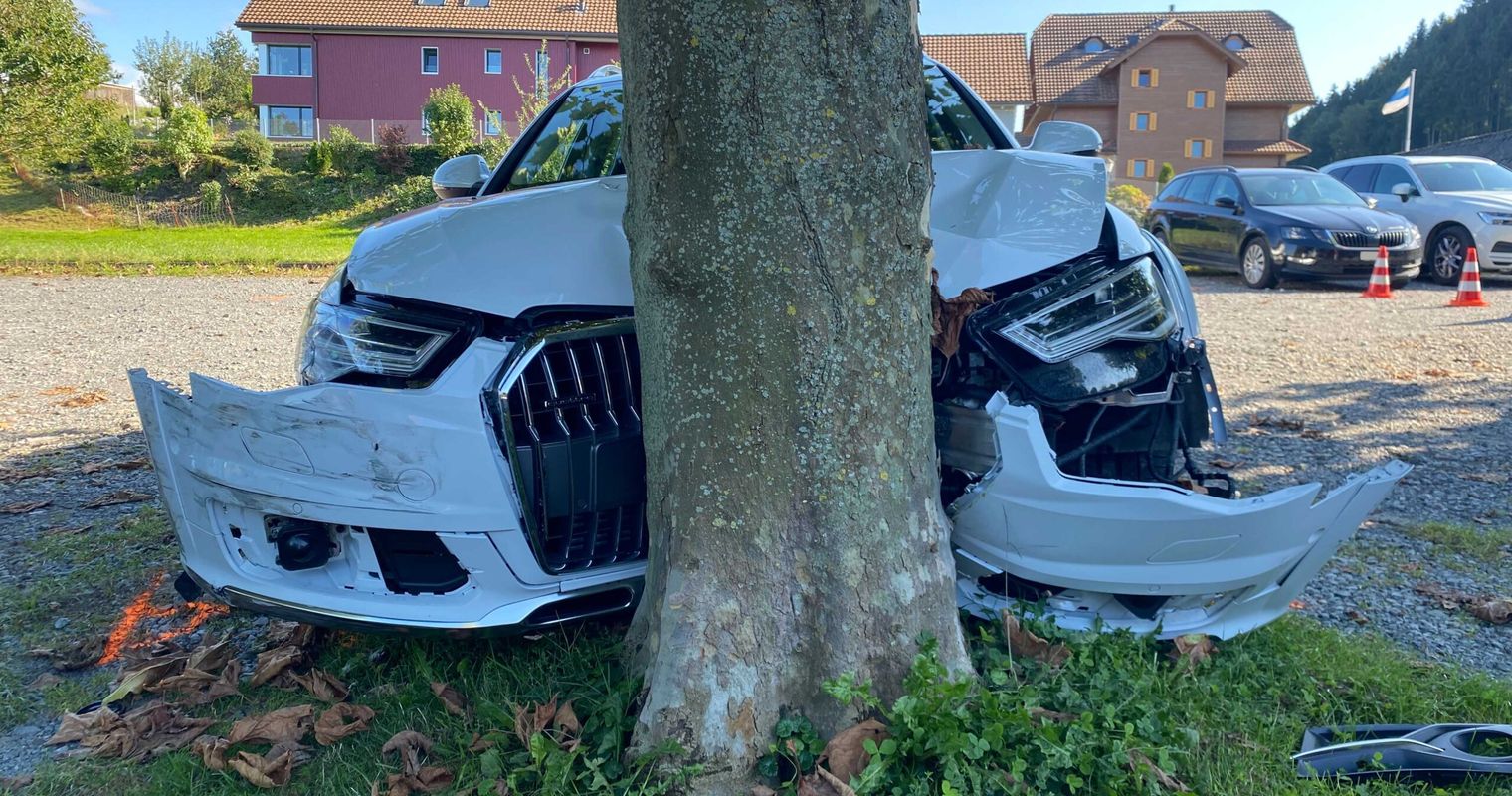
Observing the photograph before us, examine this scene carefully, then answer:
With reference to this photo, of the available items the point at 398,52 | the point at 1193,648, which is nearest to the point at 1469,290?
the point at 1193,648

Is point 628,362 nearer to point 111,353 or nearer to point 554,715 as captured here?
point 554,715

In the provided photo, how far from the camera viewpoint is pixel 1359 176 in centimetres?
1542

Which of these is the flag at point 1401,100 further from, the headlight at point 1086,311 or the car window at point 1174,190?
the headlight at point 1086,311

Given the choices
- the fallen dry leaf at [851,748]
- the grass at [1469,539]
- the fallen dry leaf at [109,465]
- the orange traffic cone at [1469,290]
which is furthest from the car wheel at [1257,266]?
the fallen dry leaf at [851,748]

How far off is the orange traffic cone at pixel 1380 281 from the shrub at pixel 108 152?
34747 mm

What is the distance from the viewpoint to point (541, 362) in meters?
2.68

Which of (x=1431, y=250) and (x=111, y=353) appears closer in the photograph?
(x=111, y=353)

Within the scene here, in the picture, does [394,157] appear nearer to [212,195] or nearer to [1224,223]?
[212,195]

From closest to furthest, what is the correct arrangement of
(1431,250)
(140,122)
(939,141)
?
1. (939,141)
2. (1431,250)
3. (140,122)

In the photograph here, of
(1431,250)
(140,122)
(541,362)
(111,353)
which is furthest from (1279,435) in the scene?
(140,122)

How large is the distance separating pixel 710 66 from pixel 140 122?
45773 millimetres

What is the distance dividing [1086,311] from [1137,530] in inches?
23.7

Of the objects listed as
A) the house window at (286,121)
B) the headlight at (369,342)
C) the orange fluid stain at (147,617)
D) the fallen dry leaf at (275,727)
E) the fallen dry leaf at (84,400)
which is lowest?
the orange fluid stain at (147,617)

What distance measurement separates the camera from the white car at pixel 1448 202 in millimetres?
13102
